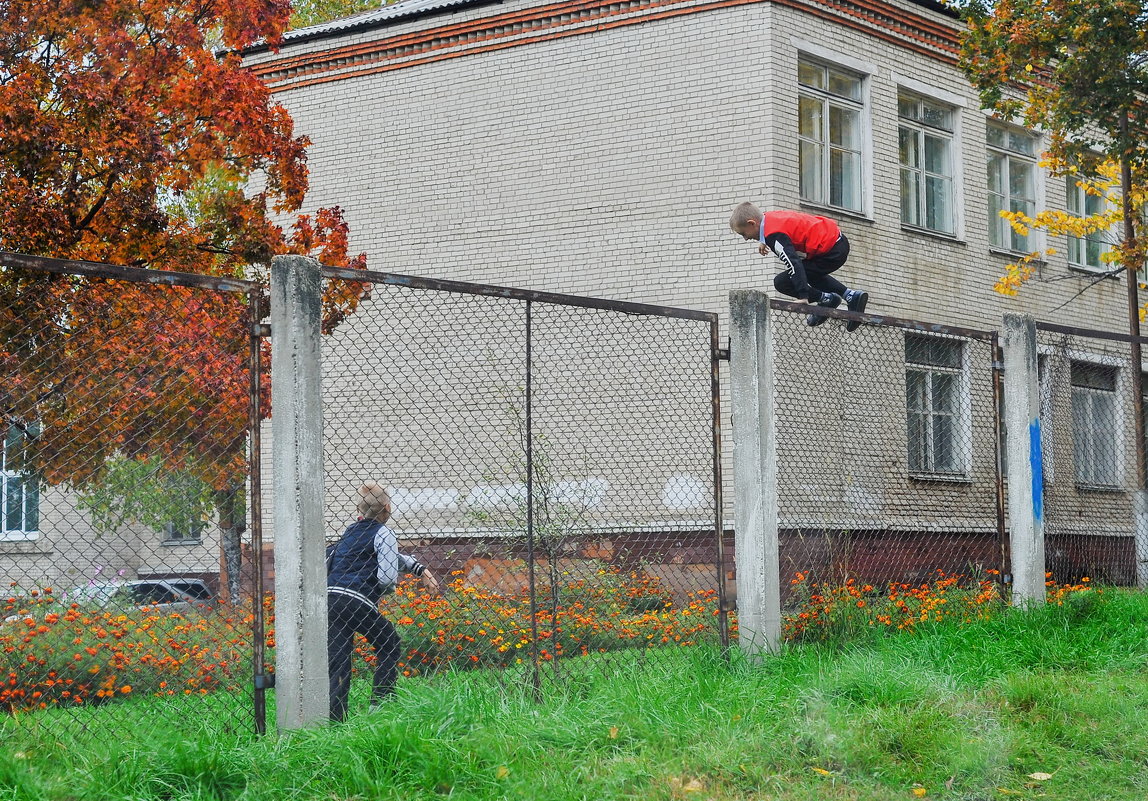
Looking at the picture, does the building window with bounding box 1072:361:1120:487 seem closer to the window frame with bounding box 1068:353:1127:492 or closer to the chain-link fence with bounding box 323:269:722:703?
the window frame with bounding box 1068:353:1127:492

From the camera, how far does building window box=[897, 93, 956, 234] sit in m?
17.8

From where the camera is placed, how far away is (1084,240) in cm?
2036

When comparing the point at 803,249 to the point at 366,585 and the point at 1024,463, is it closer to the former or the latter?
the point at 1024,463

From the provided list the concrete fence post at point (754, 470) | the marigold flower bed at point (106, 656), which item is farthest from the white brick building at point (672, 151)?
the marigold flower bed at point (106, 656)

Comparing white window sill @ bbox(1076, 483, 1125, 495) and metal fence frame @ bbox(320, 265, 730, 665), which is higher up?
metal fence frame @ bbox(320, 265, 730, 665)

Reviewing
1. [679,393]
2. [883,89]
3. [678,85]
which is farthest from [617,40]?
[679,393]

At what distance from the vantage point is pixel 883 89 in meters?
17.4

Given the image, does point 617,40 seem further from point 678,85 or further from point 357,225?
point 357,225

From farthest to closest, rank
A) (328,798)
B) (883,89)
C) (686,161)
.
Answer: (883,89)
(686,161)
(328,798)

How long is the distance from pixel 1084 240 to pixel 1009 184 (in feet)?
6.37

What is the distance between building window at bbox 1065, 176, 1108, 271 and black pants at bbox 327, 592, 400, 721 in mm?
15576

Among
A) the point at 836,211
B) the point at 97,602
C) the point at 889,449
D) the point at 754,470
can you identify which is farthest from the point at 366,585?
the point at 836,211

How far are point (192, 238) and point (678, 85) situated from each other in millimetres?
6532

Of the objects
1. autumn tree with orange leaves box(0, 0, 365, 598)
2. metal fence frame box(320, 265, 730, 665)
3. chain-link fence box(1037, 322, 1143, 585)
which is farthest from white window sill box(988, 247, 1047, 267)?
metal fence frame box(320, 265, 730, 665)
